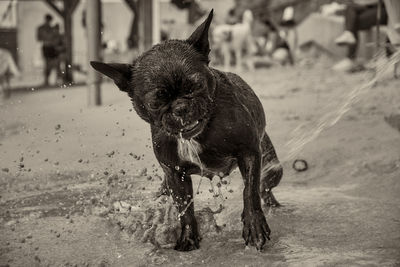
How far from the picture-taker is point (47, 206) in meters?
4.50

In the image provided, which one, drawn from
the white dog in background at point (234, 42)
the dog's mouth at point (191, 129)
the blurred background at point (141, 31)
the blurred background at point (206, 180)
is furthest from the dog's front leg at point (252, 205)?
the white dog in background at point (234, 42)

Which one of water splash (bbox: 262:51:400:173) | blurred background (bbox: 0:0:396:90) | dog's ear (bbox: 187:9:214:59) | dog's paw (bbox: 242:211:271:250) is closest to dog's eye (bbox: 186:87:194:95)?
dog's ear (bbox: 187:9:214:59)

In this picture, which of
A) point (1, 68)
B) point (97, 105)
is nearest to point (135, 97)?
point (97, 105)

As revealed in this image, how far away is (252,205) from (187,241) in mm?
470

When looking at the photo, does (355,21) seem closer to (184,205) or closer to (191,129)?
(184,205)

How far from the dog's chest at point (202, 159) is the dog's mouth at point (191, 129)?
89mm

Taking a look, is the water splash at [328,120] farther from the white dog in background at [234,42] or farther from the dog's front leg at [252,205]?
the white dog in background at [234,42]

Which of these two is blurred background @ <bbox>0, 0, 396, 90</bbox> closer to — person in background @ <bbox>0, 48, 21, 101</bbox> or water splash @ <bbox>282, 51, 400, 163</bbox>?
person in background @ <bbox>0, 48, 21, 101</bbox>

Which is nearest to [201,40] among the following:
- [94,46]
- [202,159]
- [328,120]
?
[202,159]

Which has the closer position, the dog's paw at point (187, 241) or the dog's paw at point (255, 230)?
the dog's paw at point (255, 230)

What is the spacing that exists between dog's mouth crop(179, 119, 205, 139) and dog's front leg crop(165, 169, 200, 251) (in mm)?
358

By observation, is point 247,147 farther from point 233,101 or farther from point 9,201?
point 9,201

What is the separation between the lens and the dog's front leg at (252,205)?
10.8 ft

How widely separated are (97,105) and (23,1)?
21.0 feet
